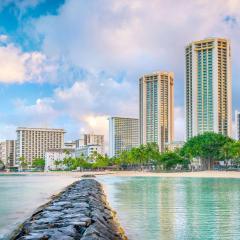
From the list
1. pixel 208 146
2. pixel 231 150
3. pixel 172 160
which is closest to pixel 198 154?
pixel 208 146

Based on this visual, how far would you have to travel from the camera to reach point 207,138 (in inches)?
5871

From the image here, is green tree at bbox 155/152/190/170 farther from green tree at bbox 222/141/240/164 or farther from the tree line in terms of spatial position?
green tree at bbox 222/141/240/164

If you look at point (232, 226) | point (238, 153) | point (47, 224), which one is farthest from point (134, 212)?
point (238, 153)

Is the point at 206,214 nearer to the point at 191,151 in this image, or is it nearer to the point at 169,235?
the point at 169,235

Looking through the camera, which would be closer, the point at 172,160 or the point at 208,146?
the point at 208,146

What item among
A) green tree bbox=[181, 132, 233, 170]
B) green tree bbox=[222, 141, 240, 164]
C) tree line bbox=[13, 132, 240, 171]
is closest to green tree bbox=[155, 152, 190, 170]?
tree line bbox=[13, 132, 240, 171]

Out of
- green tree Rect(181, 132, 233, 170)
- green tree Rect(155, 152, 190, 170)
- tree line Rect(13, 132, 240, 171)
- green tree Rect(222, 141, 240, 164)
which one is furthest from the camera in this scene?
green tree Rect(155, 152, 190, 170)

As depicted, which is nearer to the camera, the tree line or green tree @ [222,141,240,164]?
green tree @ [222,141,240,164]

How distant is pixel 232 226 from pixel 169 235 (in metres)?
4.13

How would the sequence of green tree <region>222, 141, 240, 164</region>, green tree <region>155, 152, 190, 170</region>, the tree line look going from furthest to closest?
green tree <region>155, 152, 190, 170</region>, the tree line, green tree <region>222, 141, 240, 164</region>

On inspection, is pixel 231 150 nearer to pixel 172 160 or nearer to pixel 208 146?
pixel 208 146

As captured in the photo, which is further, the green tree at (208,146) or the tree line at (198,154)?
the green tree at (208,146)

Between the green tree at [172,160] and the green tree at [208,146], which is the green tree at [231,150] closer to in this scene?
the green tree at [208,146]

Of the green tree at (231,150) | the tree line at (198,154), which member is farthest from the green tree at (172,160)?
the green tree at (231,150)
